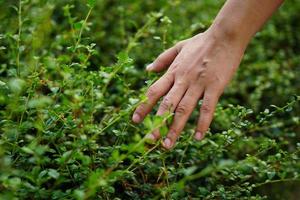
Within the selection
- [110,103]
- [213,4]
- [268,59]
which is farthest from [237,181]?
[213,4]

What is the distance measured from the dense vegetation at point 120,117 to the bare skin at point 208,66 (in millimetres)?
A: 112

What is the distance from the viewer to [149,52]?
2615 millimetres

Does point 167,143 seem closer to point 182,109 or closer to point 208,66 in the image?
point 182,109

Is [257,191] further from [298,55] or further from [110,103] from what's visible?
[298,55]

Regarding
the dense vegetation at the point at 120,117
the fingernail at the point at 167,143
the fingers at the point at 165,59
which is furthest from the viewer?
the fingers at the point at 165,59

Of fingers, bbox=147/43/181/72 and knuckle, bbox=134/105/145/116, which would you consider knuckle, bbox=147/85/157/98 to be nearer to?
knuckle, bbox=134/105/145/116

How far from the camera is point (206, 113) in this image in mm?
1490

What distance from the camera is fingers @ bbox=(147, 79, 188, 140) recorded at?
147 centimetres

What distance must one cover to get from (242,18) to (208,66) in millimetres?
179

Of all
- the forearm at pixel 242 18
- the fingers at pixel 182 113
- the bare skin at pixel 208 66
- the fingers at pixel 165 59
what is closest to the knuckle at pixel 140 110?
the bare skin at pixel 208 66

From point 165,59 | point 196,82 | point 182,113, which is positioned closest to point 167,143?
point 182,113

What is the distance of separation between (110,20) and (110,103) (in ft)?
3.16

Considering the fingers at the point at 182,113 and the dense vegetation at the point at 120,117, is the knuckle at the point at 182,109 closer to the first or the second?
the fingers at the point at 182,113

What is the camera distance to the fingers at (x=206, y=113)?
4.87 feet
